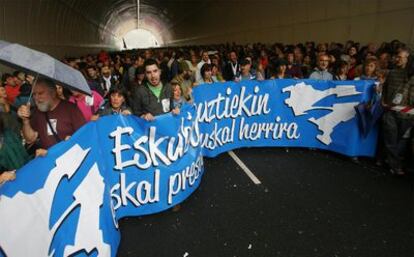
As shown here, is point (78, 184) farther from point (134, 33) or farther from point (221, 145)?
point (134, 33)

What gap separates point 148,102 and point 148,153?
85cm

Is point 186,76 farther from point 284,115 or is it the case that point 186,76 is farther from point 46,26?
point 46,26

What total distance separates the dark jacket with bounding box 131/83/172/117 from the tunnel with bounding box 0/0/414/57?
8.44 meters

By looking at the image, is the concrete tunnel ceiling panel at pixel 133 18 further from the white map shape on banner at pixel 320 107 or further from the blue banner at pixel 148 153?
the white map shape on banner at pixel 320 107

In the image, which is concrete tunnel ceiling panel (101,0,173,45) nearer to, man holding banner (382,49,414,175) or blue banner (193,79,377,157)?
blue banner (193,79,377,157)

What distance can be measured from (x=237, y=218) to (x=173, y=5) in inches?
1361

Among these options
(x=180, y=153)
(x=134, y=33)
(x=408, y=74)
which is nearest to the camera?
(x=180, y=153)

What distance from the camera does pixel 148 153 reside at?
3846 millimetres

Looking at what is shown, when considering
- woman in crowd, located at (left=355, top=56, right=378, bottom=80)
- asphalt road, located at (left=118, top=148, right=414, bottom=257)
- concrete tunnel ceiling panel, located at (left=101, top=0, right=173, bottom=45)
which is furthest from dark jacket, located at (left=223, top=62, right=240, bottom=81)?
concrete tunnel ceiling panel, located at (left=101, top=0, right=173, bottom=45)

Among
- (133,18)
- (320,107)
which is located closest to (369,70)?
(320,107)

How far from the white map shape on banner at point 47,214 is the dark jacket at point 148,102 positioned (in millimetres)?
1632

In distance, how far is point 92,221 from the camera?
2760mm

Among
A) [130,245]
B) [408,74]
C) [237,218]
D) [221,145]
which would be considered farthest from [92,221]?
[408,74]

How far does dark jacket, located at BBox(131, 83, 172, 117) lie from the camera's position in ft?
14.3
